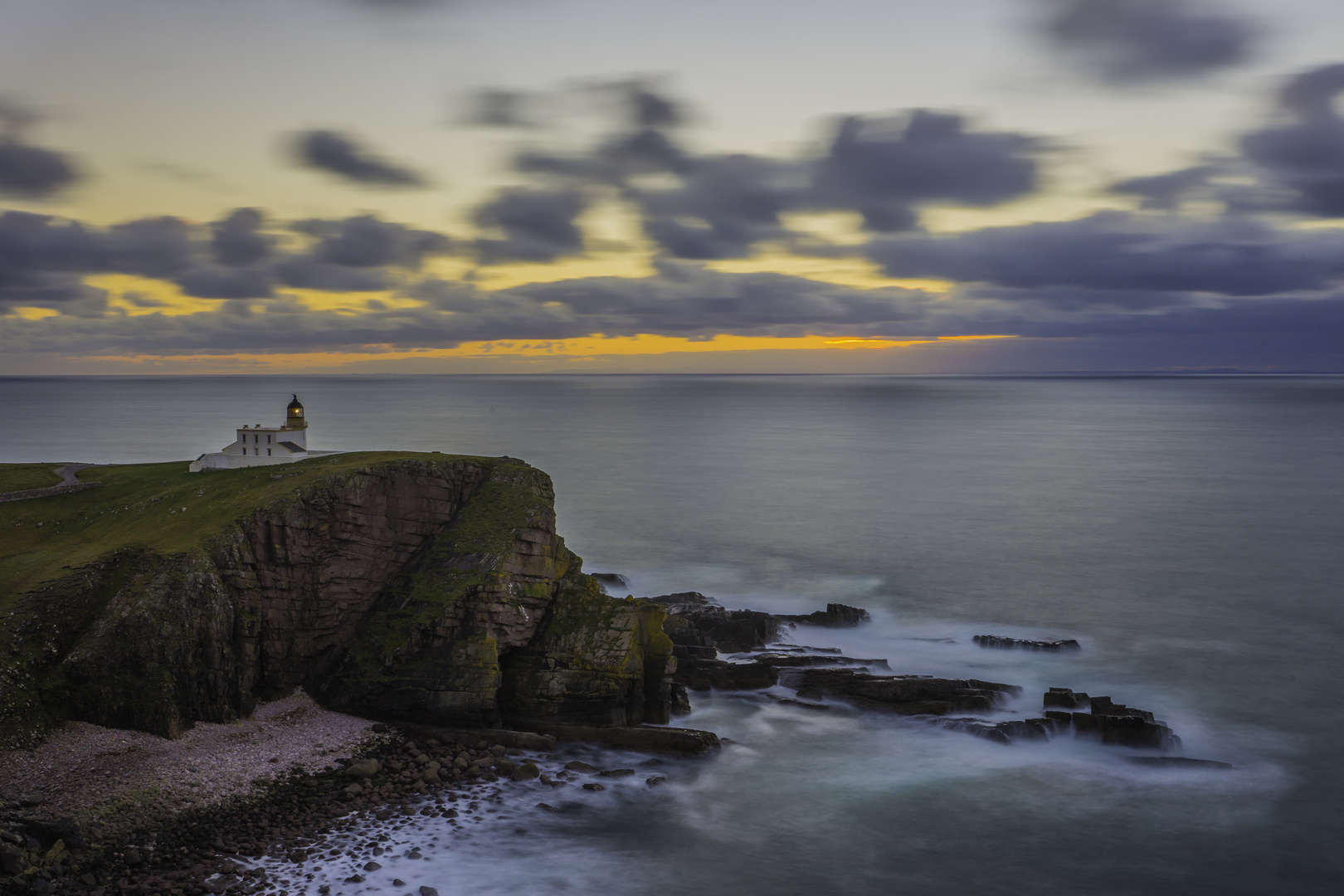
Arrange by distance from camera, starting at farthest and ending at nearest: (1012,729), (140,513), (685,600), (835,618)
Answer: (685,600) < (835,618) < (140,513) < (1012,729)

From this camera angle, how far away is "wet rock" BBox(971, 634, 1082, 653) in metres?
50.9

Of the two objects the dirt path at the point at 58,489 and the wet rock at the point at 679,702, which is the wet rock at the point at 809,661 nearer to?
the wet rock at the point at 679,702

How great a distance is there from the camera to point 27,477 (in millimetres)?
55562

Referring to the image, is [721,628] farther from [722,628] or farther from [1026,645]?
[1026,645]

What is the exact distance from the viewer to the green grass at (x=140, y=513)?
40.3 m

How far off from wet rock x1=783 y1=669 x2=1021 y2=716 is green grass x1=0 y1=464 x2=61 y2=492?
45858mm

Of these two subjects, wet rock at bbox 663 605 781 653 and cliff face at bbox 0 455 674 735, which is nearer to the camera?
cliff face at bbox 0 455 674 735

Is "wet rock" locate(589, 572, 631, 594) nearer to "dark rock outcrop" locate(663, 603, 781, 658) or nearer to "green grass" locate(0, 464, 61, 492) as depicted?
"dark rock outcrop" locate(663, 603, 781, 658)

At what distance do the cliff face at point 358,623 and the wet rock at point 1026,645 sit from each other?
68.7ft

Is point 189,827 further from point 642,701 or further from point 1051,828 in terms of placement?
point 1051,828

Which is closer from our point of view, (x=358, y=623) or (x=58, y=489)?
(x=358, y=623)

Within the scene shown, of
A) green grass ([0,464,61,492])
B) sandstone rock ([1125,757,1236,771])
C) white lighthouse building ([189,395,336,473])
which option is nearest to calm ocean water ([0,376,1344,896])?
sandstone rock ([1125,757,1236,771])

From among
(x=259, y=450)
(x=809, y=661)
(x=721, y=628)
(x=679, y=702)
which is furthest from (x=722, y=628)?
(x=259, y=450)

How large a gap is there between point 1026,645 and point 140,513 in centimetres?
4905
